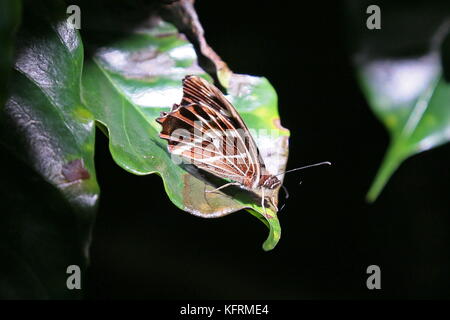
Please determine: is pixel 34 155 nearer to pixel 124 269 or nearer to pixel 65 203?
pixel 65 203

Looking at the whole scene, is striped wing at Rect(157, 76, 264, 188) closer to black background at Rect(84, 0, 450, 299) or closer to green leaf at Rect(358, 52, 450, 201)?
green leaf at Rect(358, 52, 450, 201)

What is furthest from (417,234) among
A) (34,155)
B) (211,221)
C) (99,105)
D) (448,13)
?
(34,155)

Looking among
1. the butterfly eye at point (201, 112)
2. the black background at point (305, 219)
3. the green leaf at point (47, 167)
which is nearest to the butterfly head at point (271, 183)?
the butterfly eye at point (201, 112)

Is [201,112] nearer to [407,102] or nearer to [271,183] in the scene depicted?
[271,183]

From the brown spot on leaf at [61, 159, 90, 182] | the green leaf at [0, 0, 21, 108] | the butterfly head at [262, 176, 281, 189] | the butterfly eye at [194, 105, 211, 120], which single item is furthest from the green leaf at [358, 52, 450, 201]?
the green leaf at [0, 0, 21, 108]

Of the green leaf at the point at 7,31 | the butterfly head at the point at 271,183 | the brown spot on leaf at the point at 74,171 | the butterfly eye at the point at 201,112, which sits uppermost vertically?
the butterfly eye at the point at 201,112

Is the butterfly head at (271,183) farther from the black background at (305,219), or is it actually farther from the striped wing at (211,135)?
the black background at (305,219)
